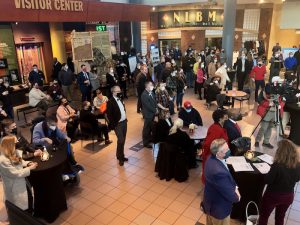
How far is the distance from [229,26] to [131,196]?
1072 centimetres

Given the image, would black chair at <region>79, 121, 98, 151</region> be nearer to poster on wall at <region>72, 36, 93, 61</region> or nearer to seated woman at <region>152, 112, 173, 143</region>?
seated woman at <region>152, 112, 173, 143</region>

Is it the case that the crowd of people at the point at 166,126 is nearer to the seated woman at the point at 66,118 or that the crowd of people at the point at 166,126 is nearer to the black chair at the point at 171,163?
the seated woman at the point at 66,118

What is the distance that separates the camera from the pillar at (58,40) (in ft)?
41.6

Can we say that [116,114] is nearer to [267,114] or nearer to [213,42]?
[267,114]

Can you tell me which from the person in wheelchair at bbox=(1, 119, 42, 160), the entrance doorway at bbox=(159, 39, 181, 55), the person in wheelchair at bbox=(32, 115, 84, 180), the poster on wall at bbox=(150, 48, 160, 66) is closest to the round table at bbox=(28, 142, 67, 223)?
the person in wheelchair at bbox=(1, 119, 42, 160)

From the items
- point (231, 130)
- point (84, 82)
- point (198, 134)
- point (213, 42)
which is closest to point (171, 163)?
point (198, 134)

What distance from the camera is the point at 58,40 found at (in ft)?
42.4

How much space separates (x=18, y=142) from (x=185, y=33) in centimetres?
1622

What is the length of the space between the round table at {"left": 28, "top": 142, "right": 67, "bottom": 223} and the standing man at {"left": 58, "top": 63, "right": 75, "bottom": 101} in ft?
20.0

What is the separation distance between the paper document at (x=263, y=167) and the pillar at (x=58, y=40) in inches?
441

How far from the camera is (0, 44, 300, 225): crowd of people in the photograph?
3371 mm

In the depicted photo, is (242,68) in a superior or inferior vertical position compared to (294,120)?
superior

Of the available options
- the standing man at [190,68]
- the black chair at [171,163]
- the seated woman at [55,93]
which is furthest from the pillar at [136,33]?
the black chair at [171,163]

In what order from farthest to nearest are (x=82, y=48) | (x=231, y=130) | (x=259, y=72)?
1. (x=82, y=48)
2. (x=259, y=72)
3. (x=231, y=130)
